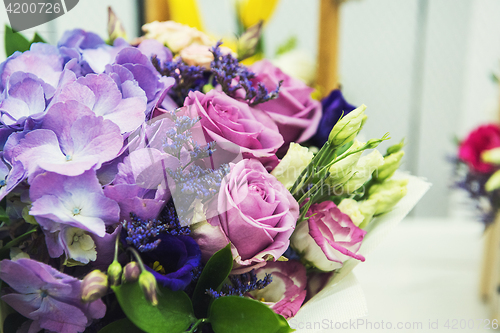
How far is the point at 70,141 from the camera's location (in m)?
0.24

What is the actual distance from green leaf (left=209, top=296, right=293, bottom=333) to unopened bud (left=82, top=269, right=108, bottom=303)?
0.08 meters

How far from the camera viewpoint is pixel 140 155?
24 cm

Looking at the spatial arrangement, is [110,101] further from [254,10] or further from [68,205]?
[254,10]

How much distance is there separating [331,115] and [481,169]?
662mm

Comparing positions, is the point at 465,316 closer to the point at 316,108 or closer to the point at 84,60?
the point at 316,108

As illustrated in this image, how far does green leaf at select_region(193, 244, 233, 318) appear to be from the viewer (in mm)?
248

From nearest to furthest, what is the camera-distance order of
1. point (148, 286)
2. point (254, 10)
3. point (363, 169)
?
point (148, 286) < point (363, 169) < point (254, 10)

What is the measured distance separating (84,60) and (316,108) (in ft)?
0.80

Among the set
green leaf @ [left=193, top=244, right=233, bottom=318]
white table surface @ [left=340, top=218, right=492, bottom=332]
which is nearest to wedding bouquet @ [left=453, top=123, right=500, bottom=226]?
white table surface @ [left=340, top=218, right=492, bottom=332]

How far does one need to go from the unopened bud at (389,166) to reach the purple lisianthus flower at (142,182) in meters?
0.22

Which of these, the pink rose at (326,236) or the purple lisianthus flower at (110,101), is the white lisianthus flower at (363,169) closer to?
the pink rose at (326,236)

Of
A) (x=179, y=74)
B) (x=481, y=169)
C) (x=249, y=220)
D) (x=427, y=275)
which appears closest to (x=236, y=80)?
(x=179, y=74)

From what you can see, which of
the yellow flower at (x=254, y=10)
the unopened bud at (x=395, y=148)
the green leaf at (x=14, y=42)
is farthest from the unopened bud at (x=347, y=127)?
the yellow flower at (x=254, y=10)

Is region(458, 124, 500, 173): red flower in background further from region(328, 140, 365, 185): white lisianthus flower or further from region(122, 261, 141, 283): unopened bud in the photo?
region(122, 261, 141, 283): unopened bud
